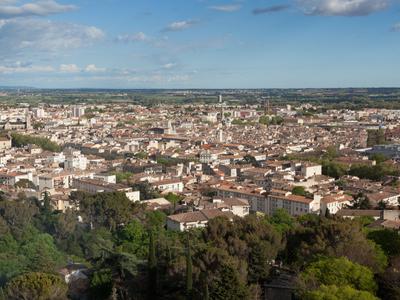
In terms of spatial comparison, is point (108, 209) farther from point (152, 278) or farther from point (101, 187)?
point (152, 278)

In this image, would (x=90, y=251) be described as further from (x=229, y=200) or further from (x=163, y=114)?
(x=163, y=114)

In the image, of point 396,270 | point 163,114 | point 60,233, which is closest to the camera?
point 396,270

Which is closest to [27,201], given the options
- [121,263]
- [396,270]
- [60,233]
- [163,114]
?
[60,233]

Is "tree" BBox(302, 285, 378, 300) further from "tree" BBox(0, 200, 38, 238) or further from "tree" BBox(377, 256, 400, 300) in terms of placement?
"tree" BBox(0, 200, 38, 238)

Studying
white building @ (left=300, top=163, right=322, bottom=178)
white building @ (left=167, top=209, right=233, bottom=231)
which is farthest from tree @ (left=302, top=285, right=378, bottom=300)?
white building @ (left=300, top=163, right=322, bottom=178)

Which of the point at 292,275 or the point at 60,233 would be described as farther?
the point at 60,233

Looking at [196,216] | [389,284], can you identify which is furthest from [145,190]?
[389,284]

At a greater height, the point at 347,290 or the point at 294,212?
the point at 347,290
